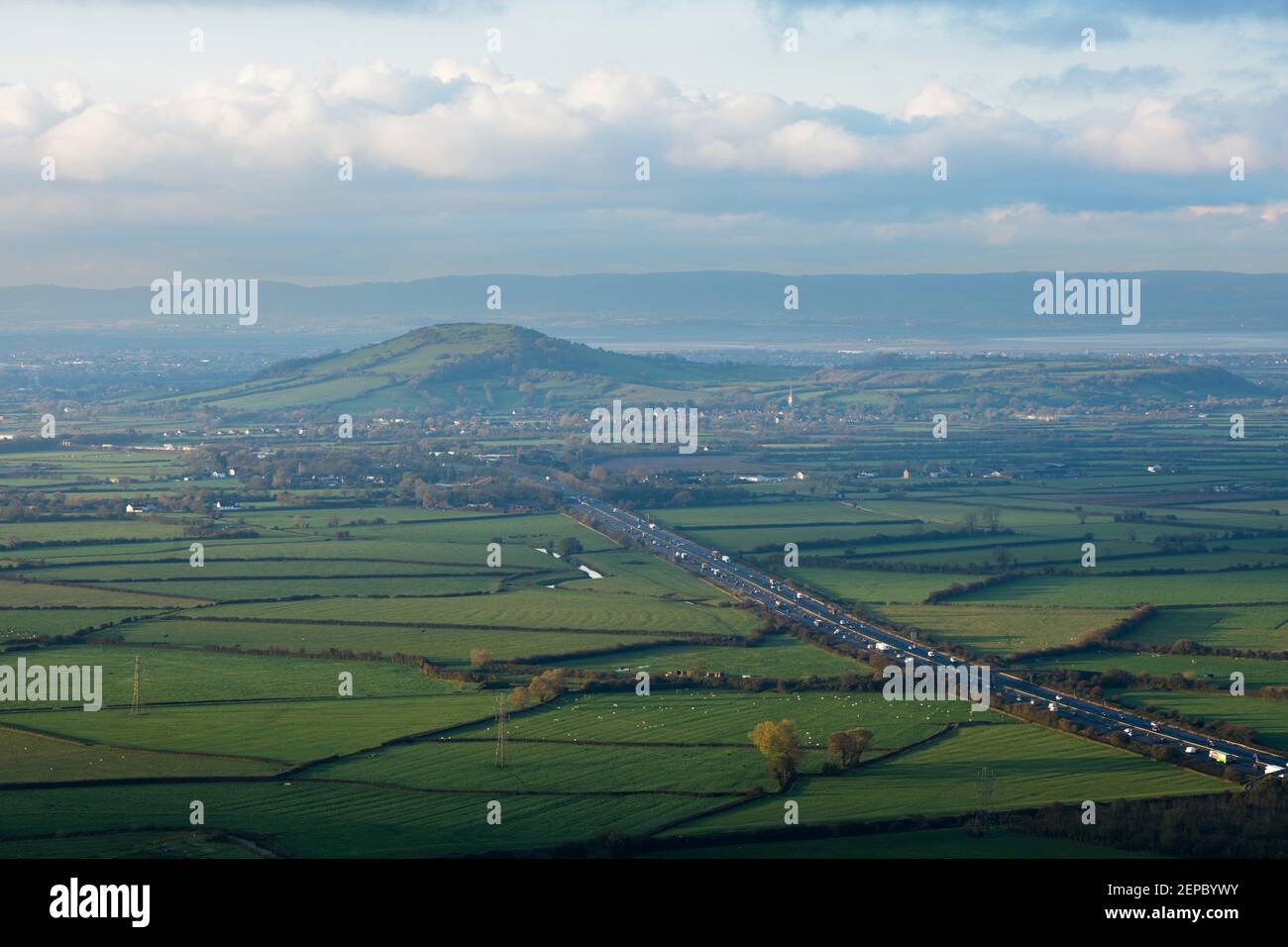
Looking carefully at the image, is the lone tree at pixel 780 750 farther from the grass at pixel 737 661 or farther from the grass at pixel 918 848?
the grass at pixel 737 661

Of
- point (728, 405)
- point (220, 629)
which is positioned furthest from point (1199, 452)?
point (220, 629)

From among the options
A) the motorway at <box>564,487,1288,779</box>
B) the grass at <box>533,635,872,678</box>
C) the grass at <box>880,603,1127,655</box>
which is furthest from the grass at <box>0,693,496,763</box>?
the grass at <box>880,603,1127,655</box>

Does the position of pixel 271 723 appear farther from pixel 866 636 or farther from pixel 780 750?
pixel 866 636

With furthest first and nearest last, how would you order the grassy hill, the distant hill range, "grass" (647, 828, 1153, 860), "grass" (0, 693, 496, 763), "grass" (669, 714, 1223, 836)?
1. the grassy hill
2. the distant hill range
3. "grass" (0, 693, 496, 763)
4. "grass" (669, 714, 1223, 836)
5. "grass" (647, 828, 1153, 860)

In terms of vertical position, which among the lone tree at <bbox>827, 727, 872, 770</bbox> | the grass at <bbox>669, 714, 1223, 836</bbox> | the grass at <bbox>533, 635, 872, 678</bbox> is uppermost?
the grass at <bbox>533, 635, 872, 678</bbox>

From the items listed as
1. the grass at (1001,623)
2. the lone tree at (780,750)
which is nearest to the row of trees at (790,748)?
the lone tree at (780,750)

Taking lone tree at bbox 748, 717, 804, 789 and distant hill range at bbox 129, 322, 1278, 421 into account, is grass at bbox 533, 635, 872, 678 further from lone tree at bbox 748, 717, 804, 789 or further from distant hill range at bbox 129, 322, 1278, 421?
distant hill range at bbox 129, 322, 1278, 421

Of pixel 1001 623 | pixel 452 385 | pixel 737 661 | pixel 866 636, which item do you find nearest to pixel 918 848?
pixel 737 661
